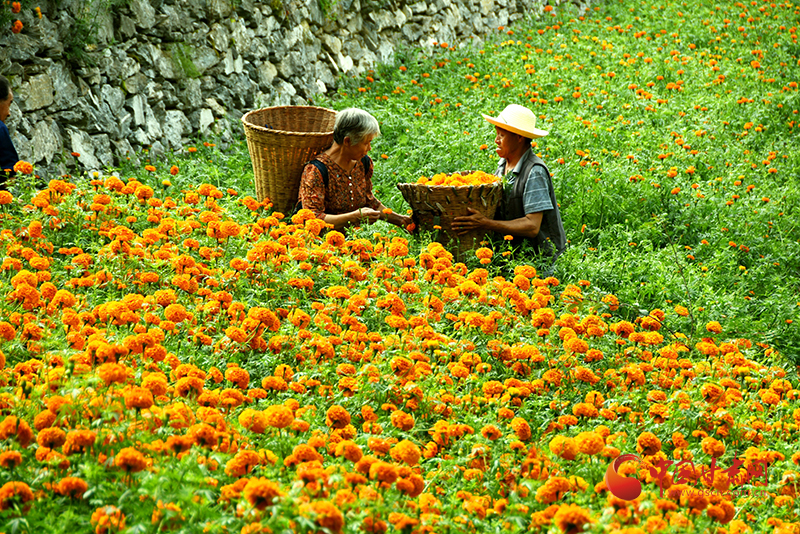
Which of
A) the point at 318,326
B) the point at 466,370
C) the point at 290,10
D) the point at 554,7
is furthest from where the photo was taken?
the point at 554,7

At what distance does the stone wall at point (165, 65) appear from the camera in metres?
5.33

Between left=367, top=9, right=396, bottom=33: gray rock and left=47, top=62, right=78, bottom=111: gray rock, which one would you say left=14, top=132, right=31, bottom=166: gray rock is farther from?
left=367, top=9, right=396, bottom=33: gray rock

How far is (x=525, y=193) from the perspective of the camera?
480cm

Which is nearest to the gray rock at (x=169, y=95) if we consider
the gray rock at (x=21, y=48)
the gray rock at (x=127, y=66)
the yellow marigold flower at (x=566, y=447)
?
the gray rock at (x=127, y=66)

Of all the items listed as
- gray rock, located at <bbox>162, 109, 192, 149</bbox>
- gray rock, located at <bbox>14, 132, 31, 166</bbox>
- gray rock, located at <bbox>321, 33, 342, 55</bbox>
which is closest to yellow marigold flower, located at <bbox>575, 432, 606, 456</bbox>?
gray rock, located at <bbox>14, 132, 31, 166</bbox>

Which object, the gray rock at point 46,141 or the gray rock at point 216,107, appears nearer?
the gray rock at point 46,141

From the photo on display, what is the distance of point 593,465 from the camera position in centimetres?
245

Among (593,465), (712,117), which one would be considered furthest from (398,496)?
(712,117)

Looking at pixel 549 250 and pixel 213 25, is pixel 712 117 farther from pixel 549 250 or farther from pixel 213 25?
pixel 213 25

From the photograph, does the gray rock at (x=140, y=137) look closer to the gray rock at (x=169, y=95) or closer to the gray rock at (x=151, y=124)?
the gray rock at (x=151, y=124)

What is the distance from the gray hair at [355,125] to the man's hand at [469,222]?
91cm

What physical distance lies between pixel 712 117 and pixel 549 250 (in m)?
5.08

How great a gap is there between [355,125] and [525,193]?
1286mm

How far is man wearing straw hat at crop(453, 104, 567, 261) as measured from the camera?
187 inches
